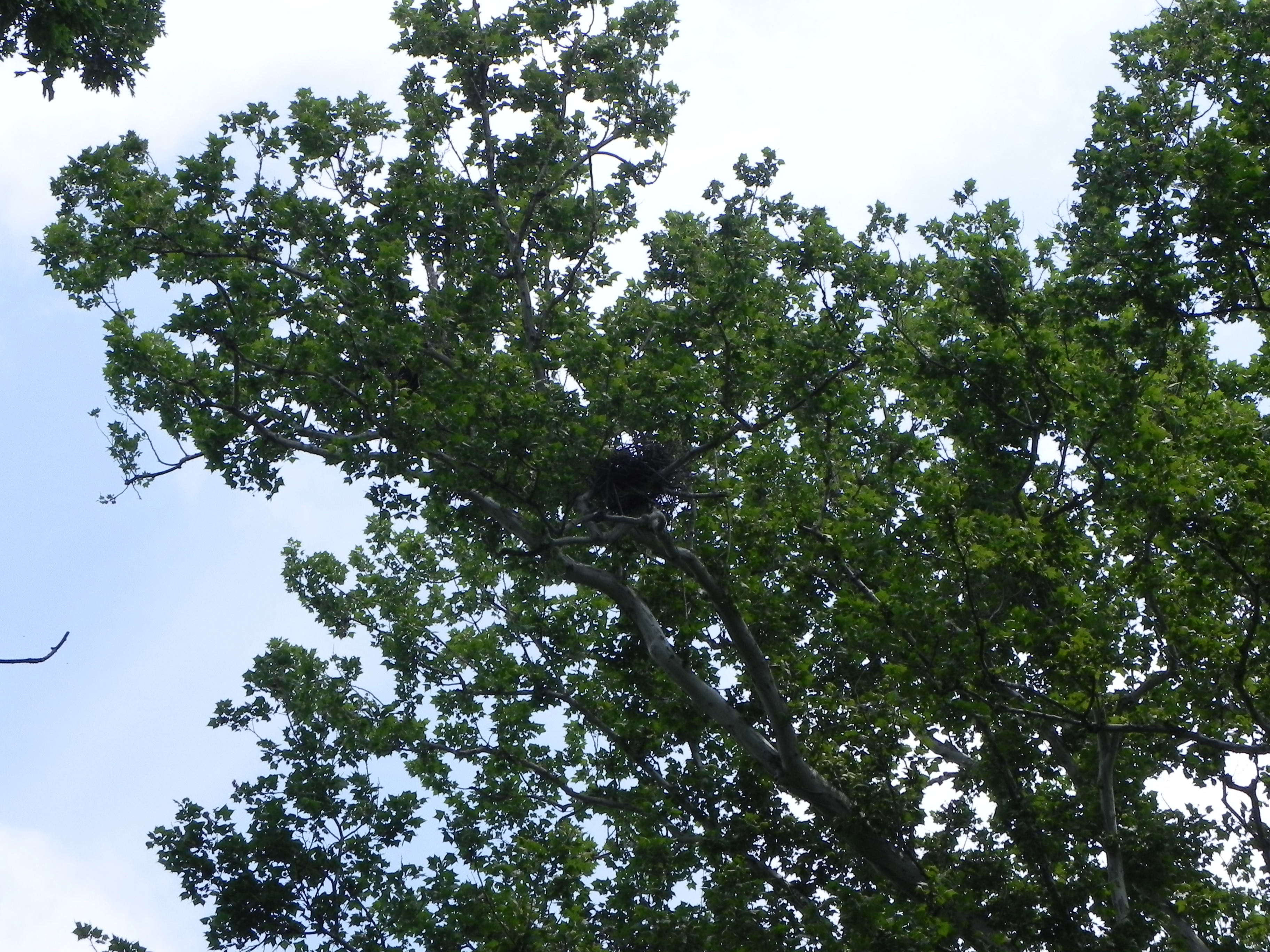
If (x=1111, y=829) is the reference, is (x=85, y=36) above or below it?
above

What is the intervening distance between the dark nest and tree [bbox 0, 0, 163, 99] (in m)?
6.03

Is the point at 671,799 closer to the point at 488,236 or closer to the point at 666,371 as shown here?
the point at 666,371

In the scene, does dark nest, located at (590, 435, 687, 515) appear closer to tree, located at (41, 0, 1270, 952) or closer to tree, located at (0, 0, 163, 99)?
tree, located at (41, 0, 1270, 952)

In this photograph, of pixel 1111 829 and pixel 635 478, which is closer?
pixel 1111 829

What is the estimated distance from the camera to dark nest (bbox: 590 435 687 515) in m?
13.5

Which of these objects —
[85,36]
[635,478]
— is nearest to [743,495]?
[635,478]

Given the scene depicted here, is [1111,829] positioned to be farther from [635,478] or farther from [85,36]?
[85,36]

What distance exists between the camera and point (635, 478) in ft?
45.0

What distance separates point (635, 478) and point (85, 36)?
6744mm

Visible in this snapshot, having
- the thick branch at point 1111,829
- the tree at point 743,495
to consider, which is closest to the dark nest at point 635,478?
the tree at point 743,495

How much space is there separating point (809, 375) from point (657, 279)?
3331mm

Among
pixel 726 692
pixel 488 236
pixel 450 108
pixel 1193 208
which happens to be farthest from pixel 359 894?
pixel 1193 208

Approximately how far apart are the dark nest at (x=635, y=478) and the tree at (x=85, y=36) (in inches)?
237

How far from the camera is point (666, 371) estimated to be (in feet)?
42.8
